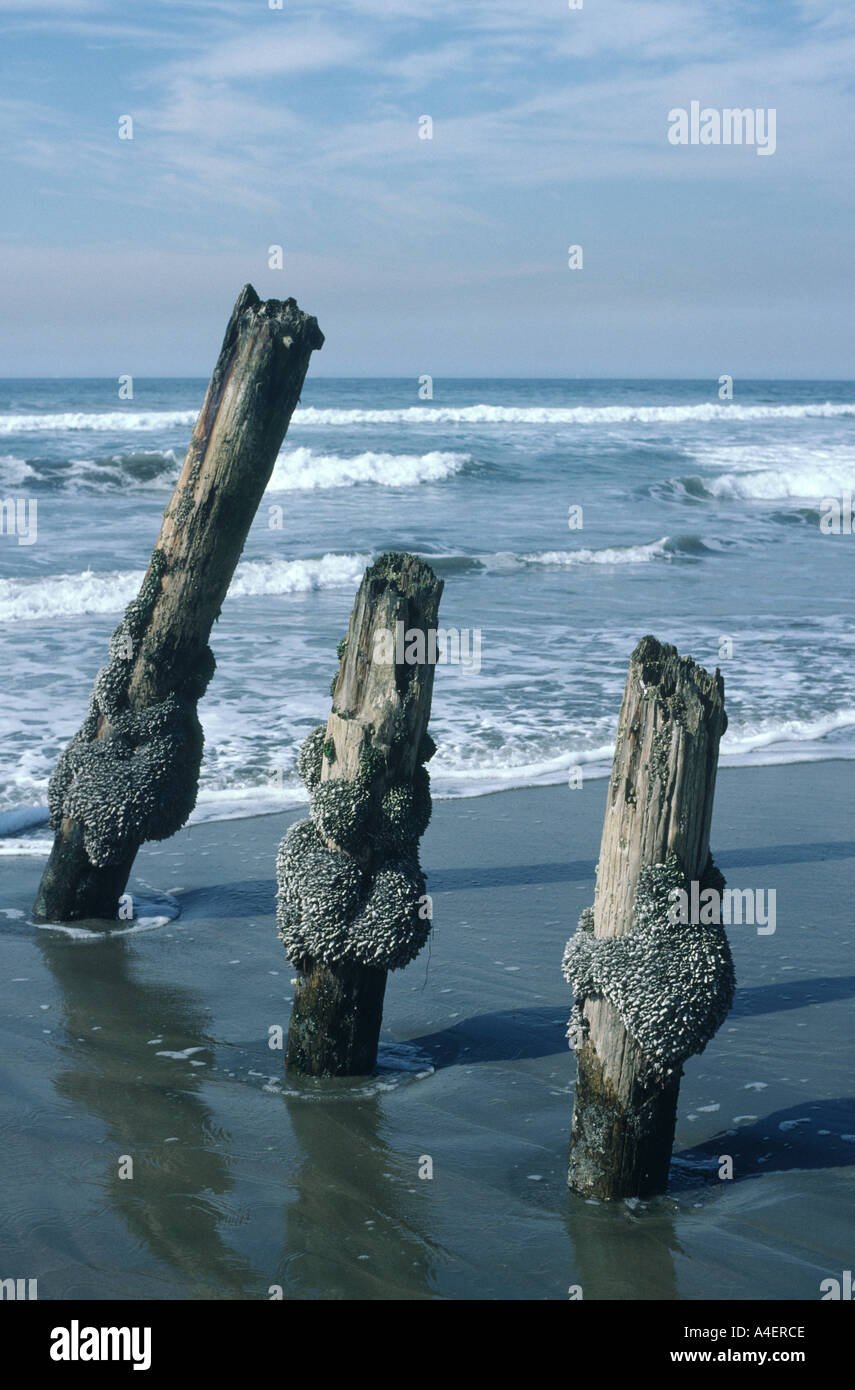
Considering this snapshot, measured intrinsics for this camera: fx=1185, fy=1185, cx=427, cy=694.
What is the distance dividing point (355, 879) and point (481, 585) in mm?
13744

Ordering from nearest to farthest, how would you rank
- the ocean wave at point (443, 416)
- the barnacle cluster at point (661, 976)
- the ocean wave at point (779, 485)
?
the barnacle cluster at point (661, 976)
the ocean wave at point (779, 485)
the ocean wave at point (443, 416)

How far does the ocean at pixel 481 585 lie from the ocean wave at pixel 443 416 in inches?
44.2

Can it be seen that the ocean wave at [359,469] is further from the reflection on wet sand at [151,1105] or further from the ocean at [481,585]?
the reflection on wet sand at [151,1105]

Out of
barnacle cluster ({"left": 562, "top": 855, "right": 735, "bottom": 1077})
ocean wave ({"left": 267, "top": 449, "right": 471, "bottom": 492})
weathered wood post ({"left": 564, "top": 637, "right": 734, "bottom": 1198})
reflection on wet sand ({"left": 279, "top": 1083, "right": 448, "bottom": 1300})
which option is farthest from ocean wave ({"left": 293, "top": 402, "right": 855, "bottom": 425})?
barnacle cluster ({"left": 562, "top": 855, "right": 735, "bottom": 1077})

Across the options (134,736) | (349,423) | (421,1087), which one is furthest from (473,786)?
(349,423)

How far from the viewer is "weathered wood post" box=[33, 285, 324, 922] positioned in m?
5.28

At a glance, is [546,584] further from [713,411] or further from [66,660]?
[713,411]

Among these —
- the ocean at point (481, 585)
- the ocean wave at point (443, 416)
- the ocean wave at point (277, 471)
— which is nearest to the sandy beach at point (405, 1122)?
the ocean at point (481, 585)

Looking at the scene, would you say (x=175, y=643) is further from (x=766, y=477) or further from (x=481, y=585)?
(x=766, y=477)

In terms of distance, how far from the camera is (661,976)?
11.9 feet

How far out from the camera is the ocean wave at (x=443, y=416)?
46.7m

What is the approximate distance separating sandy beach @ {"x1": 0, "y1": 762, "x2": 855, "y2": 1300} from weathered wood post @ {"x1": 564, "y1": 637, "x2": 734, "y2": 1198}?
0.77ft

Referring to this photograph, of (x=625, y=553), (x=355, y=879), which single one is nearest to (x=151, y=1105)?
(x=355, y=879)
